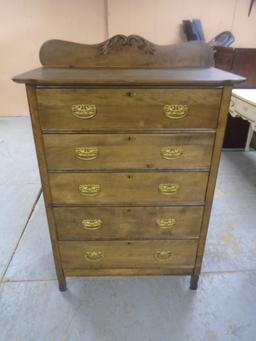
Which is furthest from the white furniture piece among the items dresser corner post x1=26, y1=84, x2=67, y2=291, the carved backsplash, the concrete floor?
dresser corner post x1=26, y1=84, x2=67, y2=291

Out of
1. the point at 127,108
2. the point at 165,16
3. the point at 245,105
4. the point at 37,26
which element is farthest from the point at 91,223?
the point at 37,26

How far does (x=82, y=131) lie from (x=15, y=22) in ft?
11.5

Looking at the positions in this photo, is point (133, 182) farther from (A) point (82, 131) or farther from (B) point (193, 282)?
(B) point (193, 282)

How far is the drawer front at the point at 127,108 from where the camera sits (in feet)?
3.01

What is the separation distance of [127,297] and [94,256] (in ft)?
0.98

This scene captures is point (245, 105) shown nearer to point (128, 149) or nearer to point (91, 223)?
point (128, 149)

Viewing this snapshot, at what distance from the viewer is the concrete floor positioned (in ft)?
3.93

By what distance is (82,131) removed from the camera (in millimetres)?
975

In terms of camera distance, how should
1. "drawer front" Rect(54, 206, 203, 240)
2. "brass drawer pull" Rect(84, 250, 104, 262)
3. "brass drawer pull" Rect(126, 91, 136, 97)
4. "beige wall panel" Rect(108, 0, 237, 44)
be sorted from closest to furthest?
1. "brass drawer pull" Rect(126, 91, 136, 97)
2. "drawer front" Rect(54, 206, 203, 240)
3. "brass drawer pull" Rect(84, 250, 104, 262)
4. "beige wall panel" Rect(108, 0, 237, 44)

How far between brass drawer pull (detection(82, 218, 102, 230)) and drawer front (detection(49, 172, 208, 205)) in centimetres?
9

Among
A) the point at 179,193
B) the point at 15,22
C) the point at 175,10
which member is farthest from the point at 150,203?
the point at 15,22

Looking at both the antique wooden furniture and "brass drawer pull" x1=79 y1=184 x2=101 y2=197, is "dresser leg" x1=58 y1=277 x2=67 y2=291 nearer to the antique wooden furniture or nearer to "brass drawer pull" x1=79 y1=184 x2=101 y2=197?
the antique wooden furniture

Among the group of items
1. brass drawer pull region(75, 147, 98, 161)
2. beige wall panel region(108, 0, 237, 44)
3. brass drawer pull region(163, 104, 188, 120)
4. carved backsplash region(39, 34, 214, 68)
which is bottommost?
brass drawer pull region(75, 147, 98, 161)

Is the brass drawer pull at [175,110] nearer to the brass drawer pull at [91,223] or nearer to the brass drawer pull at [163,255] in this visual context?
the brass drawer pull at [91,223]
